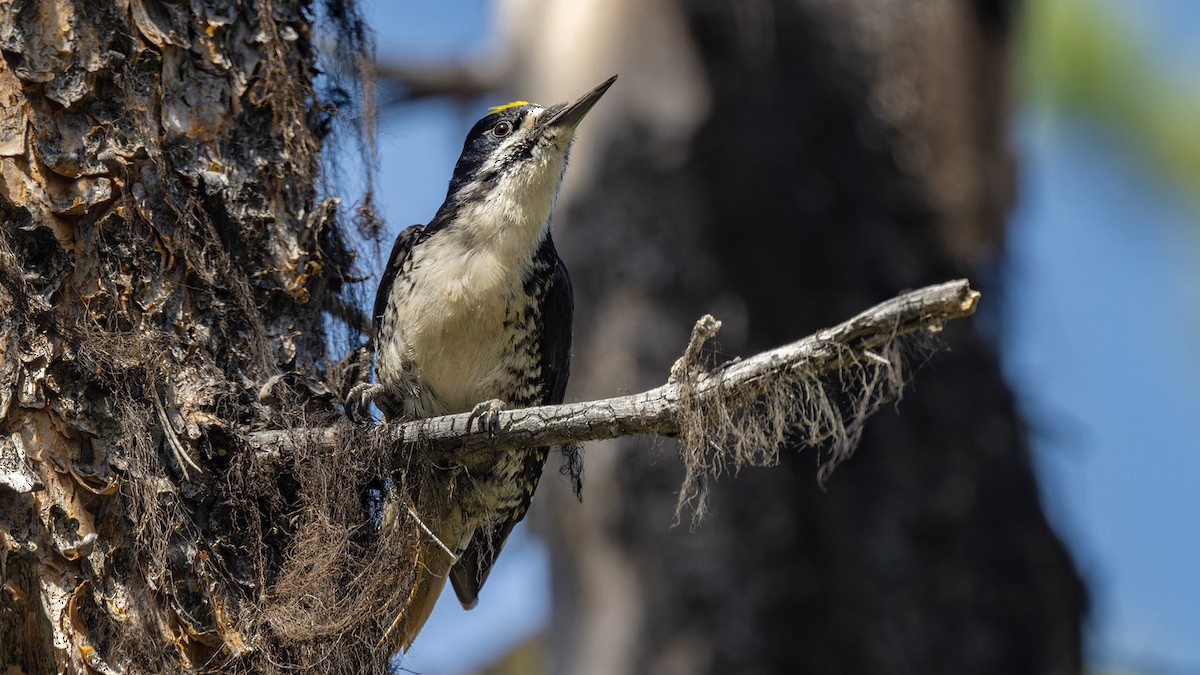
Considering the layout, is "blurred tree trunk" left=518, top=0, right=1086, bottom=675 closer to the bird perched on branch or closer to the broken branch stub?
the bird perched on branch

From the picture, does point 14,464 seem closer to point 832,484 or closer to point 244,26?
point 244,26

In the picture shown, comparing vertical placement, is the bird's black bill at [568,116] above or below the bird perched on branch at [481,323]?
above

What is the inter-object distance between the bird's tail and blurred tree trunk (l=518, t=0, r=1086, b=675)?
3.20 metres

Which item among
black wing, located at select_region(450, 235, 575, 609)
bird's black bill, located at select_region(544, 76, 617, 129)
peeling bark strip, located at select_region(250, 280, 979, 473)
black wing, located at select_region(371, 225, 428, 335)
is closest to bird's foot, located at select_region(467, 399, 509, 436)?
peeling bark strip, located at select_region(250, 280, 979, 473)

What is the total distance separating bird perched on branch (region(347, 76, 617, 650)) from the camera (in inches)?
138

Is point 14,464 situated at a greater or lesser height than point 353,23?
lesser

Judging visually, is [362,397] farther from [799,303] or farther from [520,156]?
[799,303]

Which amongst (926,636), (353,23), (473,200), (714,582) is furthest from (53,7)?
(926,636)

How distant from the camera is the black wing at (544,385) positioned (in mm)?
3787

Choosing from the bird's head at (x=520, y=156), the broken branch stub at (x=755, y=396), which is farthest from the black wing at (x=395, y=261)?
the broken branch stub at (x=755, y=396)

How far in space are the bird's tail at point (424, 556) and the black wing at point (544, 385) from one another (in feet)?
0.77

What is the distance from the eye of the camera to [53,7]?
2.88 metres

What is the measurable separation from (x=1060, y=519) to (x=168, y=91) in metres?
5.54

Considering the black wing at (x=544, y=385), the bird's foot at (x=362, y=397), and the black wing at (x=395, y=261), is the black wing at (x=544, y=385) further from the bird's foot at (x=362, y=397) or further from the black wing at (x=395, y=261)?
the bird's foot at (x=362, y=397)
